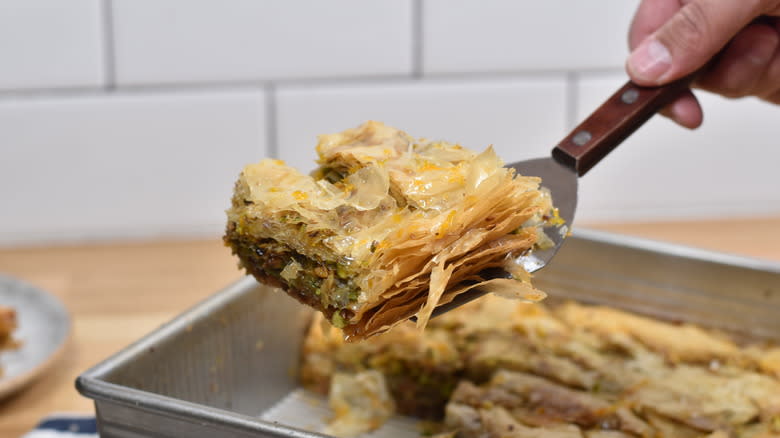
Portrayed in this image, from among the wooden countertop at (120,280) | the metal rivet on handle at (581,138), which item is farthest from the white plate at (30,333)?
the metal rivet on handle at (581,138)

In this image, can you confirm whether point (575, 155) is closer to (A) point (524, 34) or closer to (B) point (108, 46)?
(A) point (524, 34)

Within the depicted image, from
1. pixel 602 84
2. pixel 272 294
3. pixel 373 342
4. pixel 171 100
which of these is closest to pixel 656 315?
pixel 373 342

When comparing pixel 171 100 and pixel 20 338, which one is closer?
pixel 20 338

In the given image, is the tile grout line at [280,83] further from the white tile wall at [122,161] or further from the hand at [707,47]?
the hand at [707,47]

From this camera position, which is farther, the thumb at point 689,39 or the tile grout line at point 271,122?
the tile grout line at point 271,122

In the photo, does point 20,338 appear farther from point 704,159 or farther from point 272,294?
point 704,159

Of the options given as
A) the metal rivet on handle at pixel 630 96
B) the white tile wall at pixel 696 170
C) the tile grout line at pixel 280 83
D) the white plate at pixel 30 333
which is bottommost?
the white plate at pixel 30 333

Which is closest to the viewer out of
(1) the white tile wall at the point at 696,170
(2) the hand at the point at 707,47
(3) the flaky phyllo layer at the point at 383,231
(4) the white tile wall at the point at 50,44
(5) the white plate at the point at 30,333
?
(3) the flaky phyllo layer at the point at 383,231
